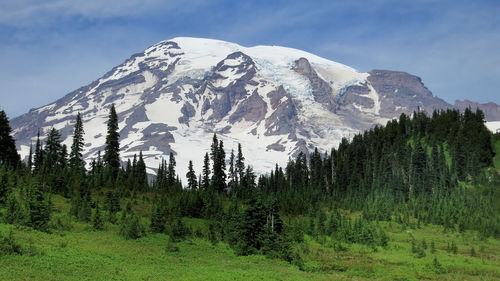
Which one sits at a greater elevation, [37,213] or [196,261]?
[37,213]

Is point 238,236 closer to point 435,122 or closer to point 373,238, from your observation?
point 373,238

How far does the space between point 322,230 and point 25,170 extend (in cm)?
4658

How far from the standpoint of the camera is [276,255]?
48.3m

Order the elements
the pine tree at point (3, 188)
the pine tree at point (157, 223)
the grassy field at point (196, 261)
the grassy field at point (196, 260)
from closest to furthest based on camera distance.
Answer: the grassy field at point (196, 261) < the grassy field at point (196, 260) < the pine tree at point (3, 188) < the pine tree at point (157, 223)

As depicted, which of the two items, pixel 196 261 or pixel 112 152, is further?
pixel 112 152

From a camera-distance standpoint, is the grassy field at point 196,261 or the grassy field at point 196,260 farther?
the grassy field at point 196,260

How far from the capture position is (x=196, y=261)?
42438 mm

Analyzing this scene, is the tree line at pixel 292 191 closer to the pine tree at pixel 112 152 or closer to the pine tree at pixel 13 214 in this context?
A: the pine tree at pixel 13 214

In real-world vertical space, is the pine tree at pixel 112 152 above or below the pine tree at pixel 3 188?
above

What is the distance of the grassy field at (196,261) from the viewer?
3234 cm

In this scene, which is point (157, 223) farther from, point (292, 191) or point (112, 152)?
point (292, 191)

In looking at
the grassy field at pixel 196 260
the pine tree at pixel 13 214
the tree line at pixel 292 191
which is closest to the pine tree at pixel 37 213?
the tree line at pixel 292 191

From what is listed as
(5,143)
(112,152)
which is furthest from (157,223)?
(112,152)

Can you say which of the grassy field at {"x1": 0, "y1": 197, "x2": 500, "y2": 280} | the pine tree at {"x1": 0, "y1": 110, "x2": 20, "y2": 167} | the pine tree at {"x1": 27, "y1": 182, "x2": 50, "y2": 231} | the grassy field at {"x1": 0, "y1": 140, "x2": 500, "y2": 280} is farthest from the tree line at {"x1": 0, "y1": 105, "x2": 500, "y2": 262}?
the grassy field at {"x1": 0, "y1": 197, "x2": 500, "y2": 280}
